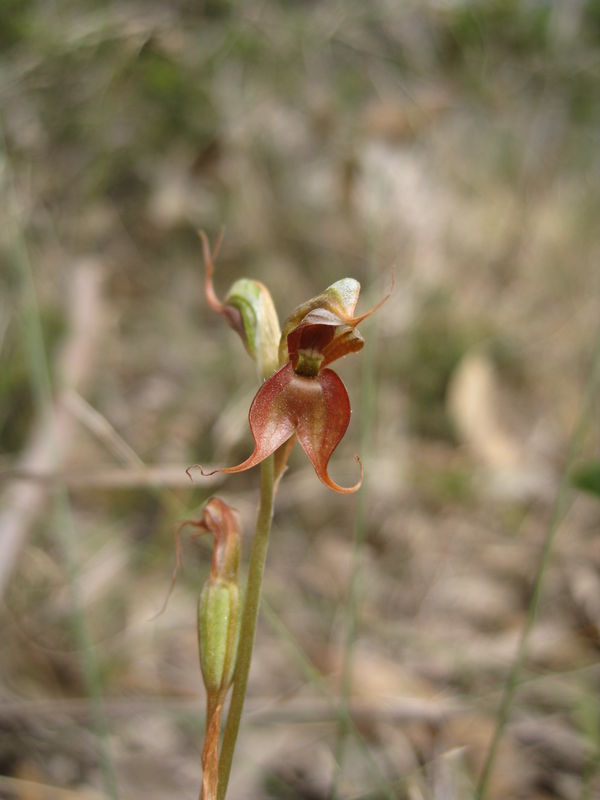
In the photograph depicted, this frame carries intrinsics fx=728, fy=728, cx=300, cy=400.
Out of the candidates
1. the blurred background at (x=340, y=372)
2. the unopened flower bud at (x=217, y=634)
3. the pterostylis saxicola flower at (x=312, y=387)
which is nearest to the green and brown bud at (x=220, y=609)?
the unopened flower bud at (x=217, y=634)

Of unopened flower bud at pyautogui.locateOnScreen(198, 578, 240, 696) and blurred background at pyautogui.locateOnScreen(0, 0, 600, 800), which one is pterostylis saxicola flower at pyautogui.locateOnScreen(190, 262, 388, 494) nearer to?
unopened flower bud at pyautogui.locateOnScreen(198, 578, 240, 696)

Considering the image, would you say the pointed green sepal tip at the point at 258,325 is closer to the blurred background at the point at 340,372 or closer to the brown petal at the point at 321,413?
the brown petal at the point at 321,413

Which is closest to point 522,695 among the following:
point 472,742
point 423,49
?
point 472,742

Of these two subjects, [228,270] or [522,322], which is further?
[522,322]

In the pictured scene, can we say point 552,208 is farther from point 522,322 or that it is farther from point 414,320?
point 414,320

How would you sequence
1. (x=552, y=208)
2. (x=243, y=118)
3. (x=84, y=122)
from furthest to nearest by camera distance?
(x=552, y=208) < (x=243, y=118) < (x=84, y=122)

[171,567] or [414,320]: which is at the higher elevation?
[414,320]

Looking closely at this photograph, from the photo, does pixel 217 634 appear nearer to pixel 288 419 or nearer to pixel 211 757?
pixel 211 757
